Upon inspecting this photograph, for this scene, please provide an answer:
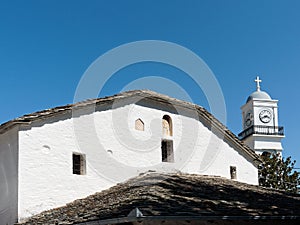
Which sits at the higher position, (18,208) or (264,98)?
(264,98)

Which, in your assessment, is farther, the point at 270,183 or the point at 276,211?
the point at 270,183

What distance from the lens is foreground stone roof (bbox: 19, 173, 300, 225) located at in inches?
419

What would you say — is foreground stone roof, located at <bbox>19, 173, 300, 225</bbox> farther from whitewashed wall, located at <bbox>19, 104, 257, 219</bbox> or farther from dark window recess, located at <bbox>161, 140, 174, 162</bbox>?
dark window recess, located at <bbox>161, 140, 174, 162</bbox>

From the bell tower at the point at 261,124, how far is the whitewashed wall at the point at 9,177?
2806 centimetres

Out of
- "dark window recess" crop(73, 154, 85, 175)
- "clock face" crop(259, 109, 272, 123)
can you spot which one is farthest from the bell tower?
"dark window recess" crop(73, 154, 85, 175)

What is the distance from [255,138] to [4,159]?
2896cm

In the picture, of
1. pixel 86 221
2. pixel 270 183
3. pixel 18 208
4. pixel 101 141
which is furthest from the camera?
pixel 270 183

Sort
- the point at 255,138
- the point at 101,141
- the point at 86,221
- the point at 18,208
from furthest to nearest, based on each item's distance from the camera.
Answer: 1. the point at 255,138
2. the point at 101,141
3. the point at 18,208
4. the point at 86,221

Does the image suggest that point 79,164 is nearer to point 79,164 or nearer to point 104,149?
point 79,164

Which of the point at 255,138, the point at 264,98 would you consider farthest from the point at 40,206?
the point at 264,98

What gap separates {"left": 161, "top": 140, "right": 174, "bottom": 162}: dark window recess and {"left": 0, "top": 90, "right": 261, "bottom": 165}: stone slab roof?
4.26ft

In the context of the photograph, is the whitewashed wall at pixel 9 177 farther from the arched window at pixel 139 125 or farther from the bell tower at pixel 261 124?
the bell tower at pixel 261 124

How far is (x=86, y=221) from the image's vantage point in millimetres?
10773

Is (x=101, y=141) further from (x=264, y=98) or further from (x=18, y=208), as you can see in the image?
(x=264, y=98)
